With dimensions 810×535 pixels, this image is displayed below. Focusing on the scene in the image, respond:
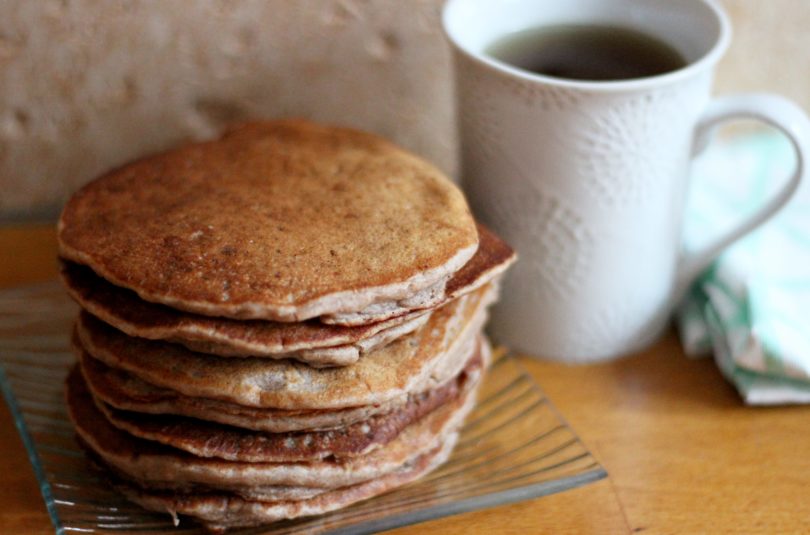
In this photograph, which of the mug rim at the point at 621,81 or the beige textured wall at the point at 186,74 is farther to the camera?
the beige textured wall at the point at 186,74

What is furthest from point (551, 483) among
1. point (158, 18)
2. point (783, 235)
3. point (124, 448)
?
point (158, 18)

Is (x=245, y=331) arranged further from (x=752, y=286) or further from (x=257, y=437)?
(x=752, y=286)

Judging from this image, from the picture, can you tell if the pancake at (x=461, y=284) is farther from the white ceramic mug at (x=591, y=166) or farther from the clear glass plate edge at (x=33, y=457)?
the clear glass plate edge at (x=33, y=457)

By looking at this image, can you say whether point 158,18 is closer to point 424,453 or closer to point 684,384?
point 424,453

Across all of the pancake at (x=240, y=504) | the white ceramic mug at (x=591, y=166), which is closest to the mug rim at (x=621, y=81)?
the white ceramic mug at (x=591, y=166)

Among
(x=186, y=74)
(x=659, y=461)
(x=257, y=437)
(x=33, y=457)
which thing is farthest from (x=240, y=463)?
(x=186, y=74)

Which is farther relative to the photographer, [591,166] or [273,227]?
[591,166]

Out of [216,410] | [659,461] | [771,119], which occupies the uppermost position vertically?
[771,119]
